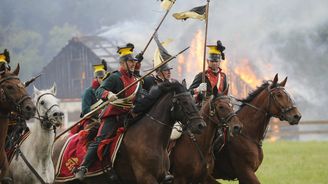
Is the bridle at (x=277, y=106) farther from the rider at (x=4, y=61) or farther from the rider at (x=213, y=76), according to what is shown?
the rider at (x=4, y=61)

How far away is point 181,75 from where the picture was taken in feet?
134

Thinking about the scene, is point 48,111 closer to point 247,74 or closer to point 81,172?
point 81,172

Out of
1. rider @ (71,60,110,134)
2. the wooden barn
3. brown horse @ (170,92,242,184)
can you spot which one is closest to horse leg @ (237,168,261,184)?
brown horse @ (170,92,242,184)

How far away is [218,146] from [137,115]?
202cm

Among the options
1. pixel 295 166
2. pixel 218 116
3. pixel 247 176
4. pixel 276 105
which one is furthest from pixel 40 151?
pixel 295 166

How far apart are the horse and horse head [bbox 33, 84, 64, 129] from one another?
1.15 meters

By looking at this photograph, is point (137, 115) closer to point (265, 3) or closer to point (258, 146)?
point (258, 146)

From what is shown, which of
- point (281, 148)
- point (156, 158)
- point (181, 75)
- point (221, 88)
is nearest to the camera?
point (156, 158)

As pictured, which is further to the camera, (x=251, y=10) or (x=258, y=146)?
(x=251, y=10)

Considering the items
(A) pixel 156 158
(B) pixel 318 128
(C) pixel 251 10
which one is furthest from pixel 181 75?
(A) pixel 156 158

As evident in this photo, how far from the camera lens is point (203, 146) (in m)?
12.5

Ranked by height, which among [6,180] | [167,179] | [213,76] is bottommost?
[167,179]

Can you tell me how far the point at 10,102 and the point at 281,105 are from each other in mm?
5123

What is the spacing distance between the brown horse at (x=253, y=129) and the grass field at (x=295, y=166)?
156 inches
